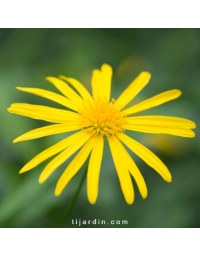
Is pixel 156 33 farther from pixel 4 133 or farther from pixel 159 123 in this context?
pixel 4 133

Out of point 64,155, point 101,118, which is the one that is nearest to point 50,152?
point 64,155

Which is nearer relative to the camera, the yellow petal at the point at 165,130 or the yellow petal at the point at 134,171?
the yellow petal at the point at 134,171

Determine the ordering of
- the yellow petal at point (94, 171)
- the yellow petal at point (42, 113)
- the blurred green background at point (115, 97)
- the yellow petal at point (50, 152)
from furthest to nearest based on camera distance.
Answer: the blurred green background at point (115, 97)
the yellow petal at point (42, 113)
the yellow petal at point (50, 152)
the yellow petal at point (94, 171)

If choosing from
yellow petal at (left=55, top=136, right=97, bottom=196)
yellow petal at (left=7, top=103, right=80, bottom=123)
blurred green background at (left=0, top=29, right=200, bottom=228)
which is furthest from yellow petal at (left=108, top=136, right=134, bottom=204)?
blurred green background at (left=0, top=29, right=200, bottom=228)

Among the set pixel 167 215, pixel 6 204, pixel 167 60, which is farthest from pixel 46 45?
pixel 167 215

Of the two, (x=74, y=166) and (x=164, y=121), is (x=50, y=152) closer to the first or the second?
(x=74, y=166)

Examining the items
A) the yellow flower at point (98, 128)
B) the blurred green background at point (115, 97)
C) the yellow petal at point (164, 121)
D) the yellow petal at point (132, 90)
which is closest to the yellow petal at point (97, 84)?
the yellow flower at point (98, 128)

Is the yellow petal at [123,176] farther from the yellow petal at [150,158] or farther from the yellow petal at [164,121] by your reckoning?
the yellow petal at [164,121]
